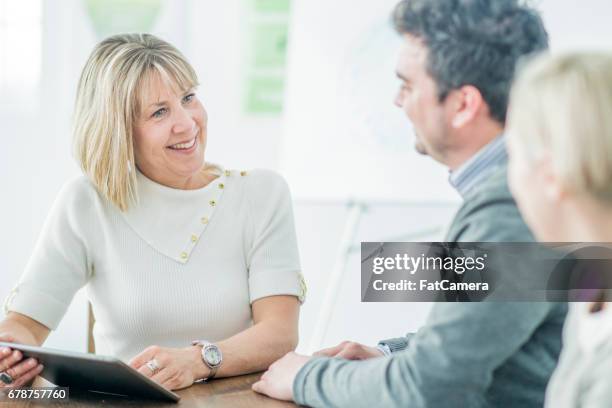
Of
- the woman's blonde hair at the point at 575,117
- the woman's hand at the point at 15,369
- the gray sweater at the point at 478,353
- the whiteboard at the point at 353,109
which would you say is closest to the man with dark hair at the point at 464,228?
the gray sweater at the point at 478,353

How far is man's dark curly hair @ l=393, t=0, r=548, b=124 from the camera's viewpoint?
1230mm

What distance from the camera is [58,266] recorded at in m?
1.78

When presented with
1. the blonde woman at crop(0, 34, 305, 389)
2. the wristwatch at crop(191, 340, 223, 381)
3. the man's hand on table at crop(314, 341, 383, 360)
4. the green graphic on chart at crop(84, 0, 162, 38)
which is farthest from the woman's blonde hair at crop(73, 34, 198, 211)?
the green graphic on chart at crop(84, 0, 162, 38)

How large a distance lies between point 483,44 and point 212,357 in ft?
2.36

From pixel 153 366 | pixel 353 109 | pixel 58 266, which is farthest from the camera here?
pixel 353 109

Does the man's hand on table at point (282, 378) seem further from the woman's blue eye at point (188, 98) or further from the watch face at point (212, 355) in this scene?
the woman's blue eye at point (188, 98)

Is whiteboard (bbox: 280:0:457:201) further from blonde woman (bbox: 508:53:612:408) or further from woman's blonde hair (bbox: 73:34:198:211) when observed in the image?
blonde woman (bbox: 508:53:612:408)

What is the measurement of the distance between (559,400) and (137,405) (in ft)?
2.22

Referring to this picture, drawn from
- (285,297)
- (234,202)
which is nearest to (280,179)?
(234,202)

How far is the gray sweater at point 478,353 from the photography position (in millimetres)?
1104

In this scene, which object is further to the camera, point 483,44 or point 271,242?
point 271,242

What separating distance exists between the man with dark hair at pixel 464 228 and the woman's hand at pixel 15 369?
0.40 m

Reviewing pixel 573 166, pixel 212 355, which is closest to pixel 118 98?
pixel 212 355

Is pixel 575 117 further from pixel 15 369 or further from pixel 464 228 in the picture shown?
pixel 15 369
